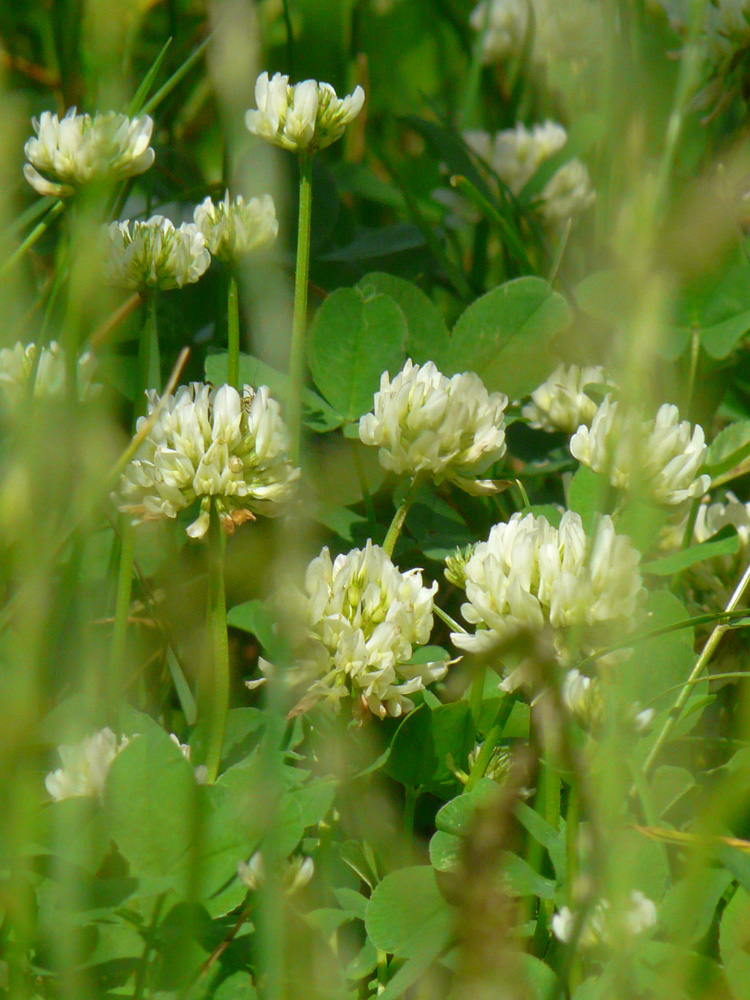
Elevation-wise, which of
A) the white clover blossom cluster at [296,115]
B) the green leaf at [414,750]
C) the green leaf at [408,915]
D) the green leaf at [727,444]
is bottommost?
the green leaf at [408,915]

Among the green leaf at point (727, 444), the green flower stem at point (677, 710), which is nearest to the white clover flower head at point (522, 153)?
the green leaf at point (727, 444)

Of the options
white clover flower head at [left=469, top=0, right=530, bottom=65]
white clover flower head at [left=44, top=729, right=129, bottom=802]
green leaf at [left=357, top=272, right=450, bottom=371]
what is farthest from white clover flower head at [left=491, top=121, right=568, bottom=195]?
white clover flower head at [left=44, top=729, right=129, bottom=802]

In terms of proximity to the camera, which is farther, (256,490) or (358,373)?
(358,373)

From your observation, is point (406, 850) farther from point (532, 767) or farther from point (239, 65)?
point (239, 65)

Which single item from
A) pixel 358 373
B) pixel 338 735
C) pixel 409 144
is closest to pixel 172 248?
pixel 358 373

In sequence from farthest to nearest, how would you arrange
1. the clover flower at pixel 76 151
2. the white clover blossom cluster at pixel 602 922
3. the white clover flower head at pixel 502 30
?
the white clover flower head at pixel 502 30, the clover flower at pixel 76 151, the white clover blossom cluster at pixel 602 922

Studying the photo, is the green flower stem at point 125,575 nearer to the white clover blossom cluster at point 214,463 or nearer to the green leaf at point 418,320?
the white clover blossom cluster at point 214,463
